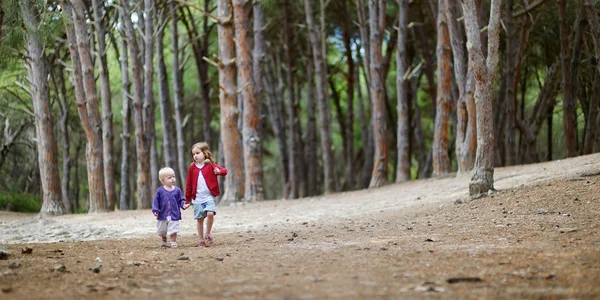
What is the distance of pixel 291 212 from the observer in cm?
1536

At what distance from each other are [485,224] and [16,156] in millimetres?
31282

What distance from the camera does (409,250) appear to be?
728 centimetres

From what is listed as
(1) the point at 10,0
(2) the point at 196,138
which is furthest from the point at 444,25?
(2) the point at 196,138

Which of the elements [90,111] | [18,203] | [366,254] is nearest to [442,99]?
[90,111]

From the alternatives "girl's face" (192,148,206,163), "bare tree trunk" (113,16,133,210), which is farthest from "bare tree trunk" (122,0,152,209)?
"girl's face" (192,148,206,163)

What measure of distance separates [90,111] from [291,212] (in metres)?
7.18

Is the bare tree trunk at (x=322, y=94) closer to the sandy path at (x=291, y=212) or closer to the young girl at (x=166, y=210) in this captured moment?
the sandy path at (x=291, y=212)

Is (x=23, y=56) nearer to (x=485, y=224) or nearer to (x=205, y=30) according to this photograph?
(x=205, y=30)

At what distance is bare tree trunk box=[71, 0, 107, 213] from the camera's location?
1891cm

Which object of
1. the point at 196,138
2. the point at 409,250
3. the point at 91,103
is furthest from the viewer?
the point at 196,138

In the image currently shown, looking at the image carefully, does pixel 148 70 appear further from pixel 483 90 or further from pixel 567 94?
pixel 483 90

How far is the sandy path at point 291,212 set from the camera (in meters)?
12.7

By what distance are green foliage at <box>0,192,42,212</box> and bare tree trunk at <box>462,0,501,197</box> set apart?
19.5 meters

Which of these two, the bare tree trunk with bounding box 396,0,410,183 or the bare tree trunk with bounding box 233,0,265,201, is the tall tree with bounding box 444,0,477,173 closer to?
the bare tree trunk with bounding box 396,0,410,183
